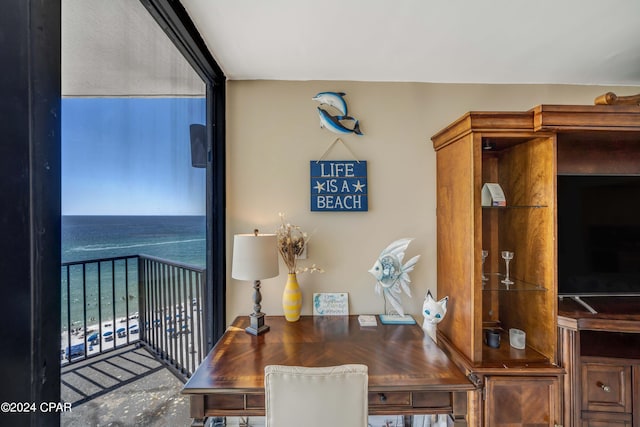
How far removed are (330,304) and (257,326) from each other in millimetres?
544

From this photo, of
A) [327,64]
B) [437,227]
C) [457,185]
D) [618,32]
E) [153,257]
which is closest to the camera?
[153,257]

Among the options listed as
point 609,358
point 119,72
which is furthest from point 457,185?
point 119,72

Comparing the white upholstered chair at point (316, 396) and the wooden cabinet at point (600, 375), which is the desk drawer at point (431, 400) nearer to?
the white upholstered chair at point (316, 396)

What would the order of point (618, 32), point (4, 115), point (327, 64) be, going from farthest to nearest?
point (327, 64) < point (618, 32) < point (4, 115)

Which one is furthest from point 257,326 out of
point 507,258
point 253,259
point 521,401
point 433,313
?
point 507,258

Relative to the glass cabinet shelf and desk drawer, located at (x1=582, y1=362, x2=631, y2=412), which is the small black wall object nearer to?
the glass cabinet shelf

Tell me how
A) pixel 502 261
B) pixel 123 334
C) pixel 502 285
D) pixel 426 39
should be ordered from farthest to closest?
pixel 502 261 → pixel 502 285 → pixel 426 39 → pixel 123 334

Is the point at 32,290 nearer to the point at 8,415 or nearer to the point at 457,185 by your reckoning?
the point at 8,415

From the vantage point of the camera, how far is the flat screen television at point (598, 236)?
1.63 meters

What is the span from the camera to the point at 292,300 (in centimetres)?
179

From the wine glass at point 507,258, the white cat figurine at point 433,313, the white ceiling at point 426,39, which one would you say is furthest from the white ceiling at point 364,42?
the white cat figurine at point 433,313

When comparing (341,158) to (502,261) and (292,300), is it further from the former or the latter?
(502,261)

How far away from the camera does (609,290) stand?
5.39ft

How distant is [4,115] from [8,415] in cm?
67
